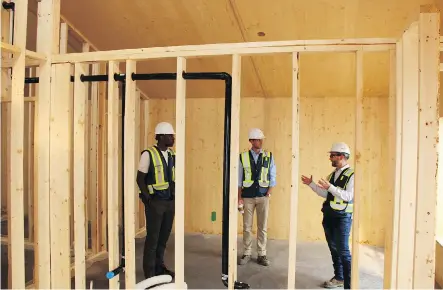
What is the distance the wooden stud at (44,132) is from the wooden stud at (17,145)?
210 millimetres

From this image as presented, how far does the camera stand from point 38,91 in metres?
2.65

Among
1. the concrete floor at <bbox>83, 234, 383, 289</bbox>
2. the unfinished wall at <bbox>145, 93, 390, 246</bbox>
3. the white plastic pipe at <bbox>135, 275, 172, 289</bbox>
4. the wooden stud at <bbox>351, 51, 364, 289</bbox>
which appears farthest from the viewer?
the unfinished wall at <bbox>145, 93, 390, 246</bbox>

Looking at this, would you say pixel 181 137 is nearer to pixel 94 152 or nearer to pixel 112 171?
pixel 112 171

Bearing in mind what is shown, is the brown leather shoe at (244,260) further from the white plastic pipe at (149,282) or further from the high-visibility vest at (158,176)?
the white plastic pipe at (149,282)

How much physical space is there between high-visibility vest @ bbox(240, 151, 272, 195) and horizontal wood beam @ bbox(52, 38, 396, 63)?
6.62 ft

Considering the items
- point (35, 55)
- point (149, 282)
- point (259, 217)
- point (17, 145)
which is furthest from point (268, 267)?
point (35, 55)

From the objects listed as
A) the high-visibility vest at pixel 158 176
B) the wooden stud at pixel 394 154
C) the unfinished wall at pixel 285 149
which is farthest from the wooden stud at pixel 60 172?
the unfinished wall at pixel 285 149

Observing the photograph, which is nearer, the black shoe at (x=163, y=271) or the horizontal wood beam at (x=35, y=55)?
the horizontal wood beam at (x=35, y=55)

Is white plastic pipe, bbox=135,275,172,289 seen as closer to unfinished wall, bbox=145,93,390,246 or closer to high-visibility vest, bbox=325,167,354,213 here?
high-visibility vest, bbox=325,167,354,213

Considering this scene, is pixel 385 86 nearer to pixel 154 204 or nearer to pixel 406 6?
pixel 406 6

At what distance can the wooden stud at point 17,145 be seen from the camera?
2.36 metres

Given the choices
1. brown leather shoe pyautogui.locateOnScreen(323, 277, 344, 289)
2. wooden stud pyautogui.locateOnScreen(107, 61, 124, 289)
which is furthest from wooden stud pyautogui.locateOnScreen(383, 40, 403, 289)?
wooden stud pyautogui.locateOnScreen(107, 61, 124, 289)

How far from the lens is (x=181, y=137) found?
241 centimetres

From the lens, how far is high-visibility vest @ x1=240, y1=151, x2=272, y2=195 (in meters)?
4.14
